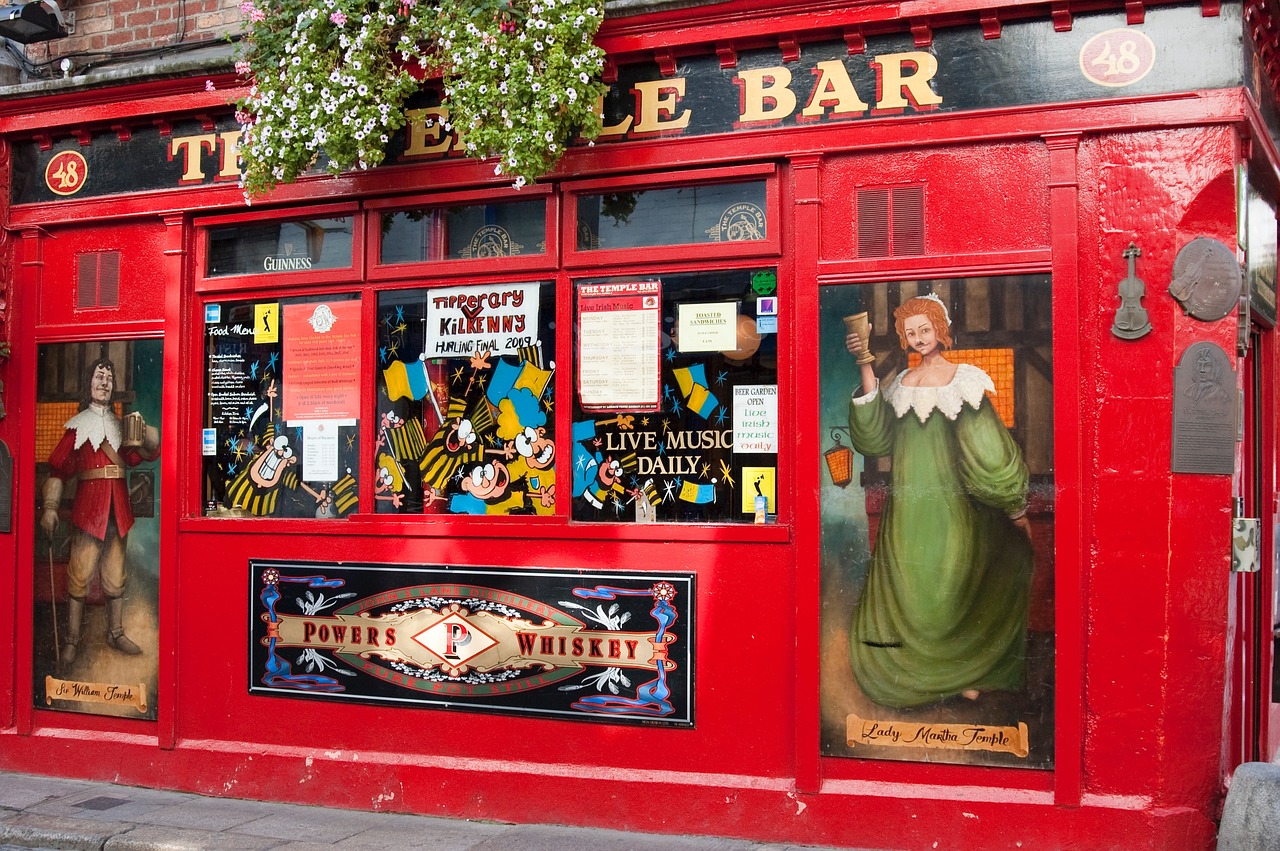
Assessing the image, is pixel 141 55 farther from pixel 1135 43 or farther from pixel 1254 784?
pixel 1254 784

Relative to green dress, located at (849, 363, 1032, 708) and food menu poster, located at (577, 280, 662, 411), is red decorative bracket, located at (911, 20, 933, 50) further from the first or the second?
food menu poster, located at (577, 280, 662, 411)

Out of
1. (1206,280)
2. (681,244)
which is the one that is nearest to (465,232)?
(681,244)

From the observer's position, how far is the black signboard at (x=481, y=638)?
6.61 metres

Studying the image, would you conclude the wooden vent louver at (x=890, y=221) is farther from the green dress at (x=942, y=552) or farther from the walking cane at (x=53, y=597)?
the walking cane at (x=53, y=597)

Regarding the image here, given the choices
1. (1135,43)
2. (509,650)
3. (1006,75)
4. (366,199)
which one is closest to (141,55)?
(366,199)

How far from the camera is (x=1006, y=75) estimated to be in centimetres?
605

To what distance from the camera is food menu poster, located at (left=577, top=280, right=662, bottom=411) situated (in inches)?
267

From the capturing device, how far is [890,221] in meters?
Result: 6.28

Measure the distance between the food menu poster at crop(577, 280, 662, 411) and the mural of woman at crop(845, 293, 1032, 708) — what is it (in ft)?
3.70

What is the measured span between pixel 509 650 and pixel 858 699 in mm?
1983

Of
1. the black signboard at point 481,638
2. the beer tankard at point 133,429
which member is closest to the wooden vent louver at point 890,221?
the black signboard at point 481,638

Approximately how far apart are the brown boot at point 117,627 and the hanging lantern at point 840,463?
469 cm

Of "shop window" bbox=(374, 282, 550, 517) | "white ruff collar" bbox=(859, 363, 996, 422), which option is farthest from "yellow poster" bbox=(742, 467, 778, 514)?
"shop window" bbox=(374, 282, 550, 517)

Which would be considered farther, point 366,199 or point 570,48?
point 366,199
